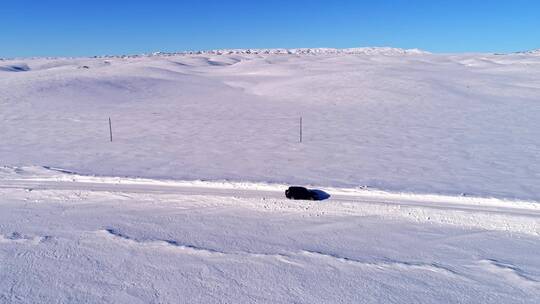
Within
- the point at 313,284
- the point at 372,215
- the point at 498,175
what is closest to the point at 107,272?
the point at 313,284

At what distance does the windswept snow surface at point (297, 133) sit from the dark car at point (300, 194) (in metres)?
1.45

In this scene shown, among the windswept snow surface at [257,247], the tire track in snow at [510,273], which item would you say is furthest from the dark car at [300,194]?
the tire track in snow at [510,273]

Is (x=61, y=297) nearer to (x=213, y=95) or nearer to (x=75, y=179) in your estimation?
(x=75, y=179)

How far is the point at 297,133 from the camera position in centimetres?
1742

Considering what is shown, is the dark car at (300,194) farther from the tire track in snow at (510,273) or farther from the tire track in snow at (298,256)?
the tire track in snow at (510,273)

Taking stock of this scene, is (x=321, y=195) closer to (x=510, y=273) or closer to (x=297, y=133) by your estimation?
(x=510, y=273)

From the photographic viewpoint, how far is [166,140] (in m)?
16.2

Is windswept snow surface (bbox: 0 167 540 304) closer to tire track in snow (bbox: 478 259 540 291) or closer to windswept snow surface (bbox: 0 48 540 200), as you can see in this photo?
tire track in snow (bbox: 478 259 540 291)

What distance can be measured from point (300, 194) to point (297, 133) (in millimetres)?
8541

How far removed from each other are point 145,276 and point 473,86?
1324 inches

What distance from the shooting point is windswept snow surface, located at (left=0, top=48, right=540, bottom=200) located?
1145 centimetres

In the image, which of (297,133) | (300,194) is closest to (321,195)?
(300,194)

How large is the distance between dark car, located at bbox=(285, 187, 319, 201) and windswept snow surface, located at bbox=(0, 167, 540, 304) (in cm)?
21

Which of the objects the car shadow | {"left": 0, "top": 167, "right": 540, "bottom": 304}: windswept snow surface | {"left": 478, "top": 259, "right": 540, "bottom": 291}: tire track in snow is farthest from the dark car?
{"left": 478, "top": 259, "right": 540, "bottom": 291}: tire track in snow
